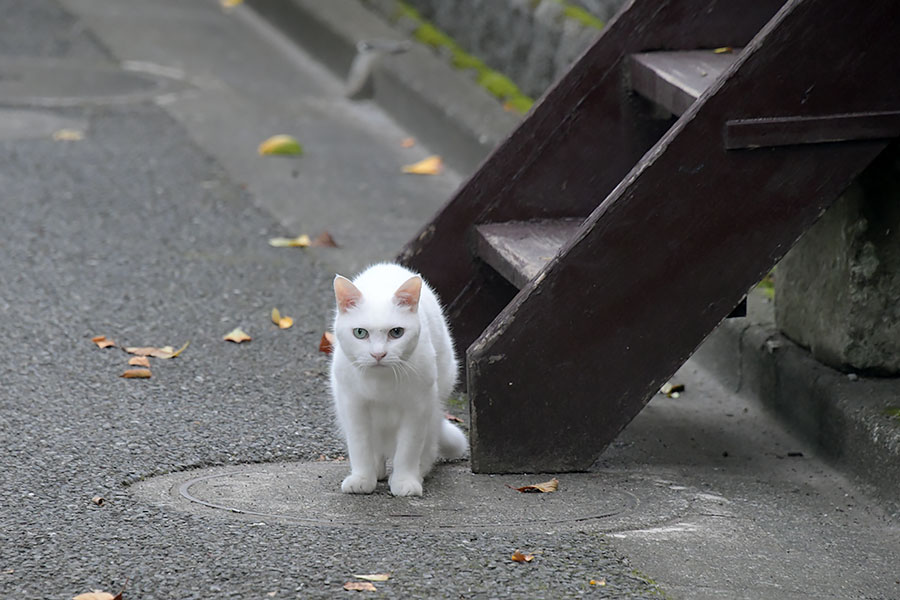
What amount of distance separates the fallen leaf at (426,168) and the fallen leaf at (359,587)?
4.20m

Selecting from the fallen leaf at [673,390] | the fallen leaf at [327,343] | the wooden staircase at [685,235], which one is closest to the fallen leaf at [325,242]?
the fallen leaf at [327,343]

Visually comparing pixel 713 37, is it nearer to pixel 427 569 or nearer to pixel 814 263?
pixel 814 263

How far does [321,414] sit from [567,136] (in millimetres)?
1173

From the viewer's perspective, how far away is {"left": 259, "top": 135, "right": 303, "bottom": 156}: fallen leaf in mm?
6879

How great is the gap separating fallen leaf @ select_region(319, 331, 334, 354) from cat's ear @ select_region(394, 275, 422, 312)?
3.24ft

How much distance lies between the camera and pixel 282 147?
6.88 m

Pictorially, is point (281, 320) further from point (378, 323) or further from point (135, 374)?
point (378, 323)

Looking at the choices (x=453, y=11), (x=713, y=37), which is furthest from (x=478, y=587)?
(x=453, y=11)

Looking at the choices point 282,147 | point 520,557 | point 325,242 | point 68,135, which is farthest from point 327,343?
point 68,135

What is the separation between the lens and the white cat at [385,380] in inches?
128

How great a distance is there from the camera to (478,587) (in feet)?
9.18

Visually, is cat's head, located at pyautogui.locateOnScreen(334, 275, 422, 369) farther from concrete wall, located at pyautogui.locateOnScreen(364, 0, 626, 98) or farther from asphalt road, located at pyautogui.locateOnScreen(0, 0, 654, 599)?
concrete wall, located at pyautogui.locateOnScreen(364, 0, 626, 98)

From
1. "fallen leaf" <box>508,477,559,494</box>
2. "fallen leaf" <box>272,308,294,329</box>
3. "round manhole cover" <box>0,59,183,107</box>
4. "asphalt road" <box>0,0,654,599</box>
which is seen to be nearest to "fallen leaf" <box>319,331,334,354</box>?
"asphalt road" <box>0,0,654,599</box>

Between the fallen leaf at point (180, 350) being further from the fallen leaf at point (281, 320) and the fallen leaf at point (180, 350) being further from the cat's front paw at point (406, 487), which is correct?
the cat's front paw at point (406, 487)
